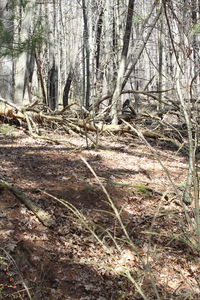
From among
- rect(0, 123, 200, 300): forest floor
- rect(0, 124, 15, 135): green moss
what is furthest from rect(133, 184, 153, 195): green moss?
rect(0, 124, 15, 135): green moss

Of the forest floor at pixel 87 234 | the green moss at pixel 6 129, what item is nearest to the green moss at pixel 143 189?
the forest floor at pixel 87 234

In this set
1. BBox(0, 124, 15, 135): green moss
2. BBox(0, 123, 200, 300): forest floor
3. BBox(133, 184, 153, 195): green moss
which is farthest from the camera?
BBox(0, 124, 15, 135): green moss

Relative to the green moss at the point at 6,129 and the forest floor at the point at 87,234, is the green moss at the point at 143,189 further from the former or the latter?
the green moss at the point at 6,129

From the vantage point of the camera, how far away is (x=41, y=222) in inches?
154

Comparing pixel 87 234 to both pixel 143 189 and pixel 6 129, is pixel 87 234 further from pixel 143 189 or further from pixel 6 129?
pixel 6 129

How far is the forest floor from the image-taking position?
3100 mm

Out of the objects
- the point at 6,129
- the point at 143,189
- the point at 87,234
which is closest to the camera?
the point at 87,234

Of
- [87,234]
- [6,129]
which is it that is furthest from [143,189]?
[6,129]

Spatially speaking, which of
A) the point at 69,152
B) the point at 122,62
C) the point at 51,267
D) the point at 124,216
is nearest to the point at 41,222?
the point at 51,267

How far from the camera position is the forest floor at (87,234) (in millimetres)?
3100

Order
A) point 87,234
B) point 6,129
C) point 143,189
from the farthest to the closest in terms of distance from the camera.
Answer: point 6,129, point 143,189, point 87,234

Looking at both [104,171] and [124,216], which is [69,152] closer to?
[104,171]

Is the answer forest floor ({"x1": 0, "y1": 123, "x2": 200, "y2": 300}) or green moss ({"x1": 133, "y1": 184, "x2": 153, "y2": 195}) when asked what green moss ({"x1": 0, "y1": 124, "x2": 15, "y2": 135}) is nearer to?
forest floor ({"x1": 0, "y1": 123, "x2": 200, "y2": 300})

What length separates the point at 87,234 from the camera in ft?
13.1
